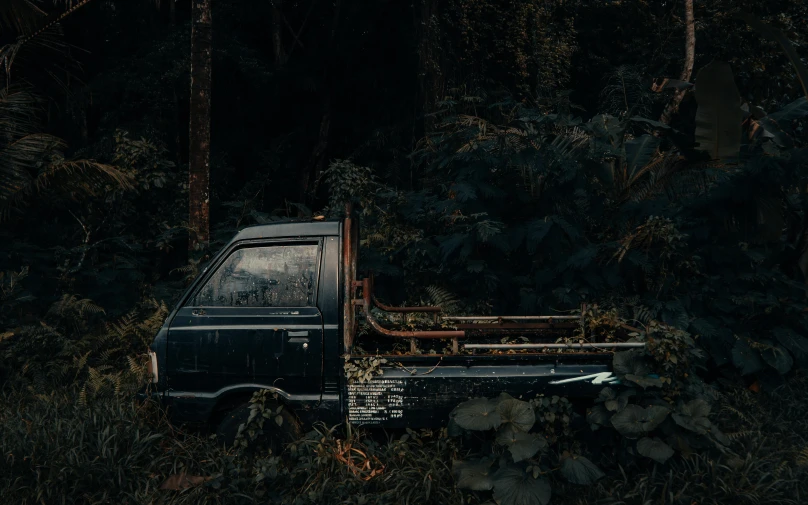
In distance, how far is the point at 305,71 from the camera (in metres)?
16.2

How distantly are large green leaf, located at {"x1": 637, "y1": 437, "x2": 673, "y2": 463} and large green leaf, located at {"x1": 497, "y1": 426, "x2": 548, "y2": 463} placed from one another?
68cm

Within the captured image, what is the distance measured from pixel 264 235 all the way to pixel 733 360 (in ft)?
16.0

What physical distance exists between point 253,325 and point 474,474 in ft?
6.35

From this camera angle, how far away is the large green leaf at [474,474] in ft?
15.1

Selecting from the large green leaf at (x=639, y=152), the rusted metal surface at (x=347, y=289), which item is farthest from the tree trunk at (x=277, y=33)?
the rusted metal surface at (x=347, y=289)

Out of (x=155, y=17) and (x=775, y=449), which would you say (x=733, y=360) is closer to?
(x=775, y=449)

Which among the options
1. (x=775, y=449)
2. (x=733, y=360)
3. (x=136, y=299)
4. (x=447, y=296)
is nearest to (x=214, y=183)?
(x=136, y=299)

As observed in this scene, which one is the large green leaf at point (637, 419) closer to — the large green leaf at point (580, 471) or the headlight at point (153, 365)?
the large green leaf at point (580, 471)

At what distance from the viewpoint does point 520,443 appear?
4.55 metres

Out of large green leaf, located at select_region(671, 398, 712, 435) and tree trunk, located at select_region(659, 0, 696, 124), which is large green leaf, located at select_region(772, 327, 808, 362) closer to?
large green leaf, located at select_region(671, 398, 712, 435)

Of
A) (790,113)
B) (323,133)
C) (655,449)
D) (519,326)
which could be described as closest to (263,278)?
(519,326)

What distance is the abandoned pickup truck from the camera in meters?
5.02

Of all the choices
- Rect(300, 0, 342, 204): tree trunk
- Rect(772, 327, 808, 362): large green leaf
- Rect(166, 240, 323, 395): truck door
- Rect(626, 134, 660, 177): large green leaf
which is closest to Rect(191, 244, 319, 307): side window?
Rect(166, 240, 323, 395): truck door

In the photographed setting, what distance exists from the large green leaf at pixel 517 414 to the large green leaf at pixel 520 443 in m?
0.05
